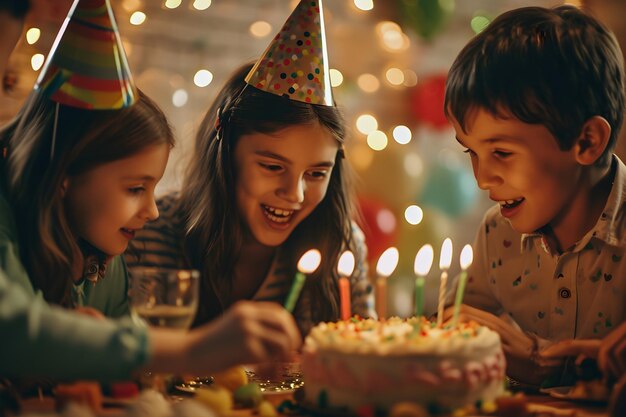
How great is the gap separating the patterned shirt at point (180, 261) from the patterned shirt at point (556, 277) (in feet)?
1.24

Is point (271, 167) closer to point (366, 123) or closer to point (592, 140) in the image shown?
point (592, 140)

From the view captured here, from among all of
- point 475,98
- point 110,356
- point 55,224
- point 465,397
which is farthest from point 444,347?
point 55,224

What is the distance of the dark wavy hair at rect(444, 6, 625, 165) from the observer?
1.72m

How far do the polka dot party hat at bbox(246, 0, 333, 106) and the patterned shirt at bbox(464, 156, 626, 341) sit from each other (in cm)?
60

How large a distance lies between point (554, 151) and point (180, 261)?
1057 mm

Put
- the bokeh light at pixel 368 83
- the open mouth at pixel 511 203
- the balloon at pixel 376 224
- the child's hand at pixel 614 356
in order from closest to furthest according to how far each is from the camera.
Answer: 1. the child's hand at pixel 614 356
2. the open mouth at pixel 511 203
3. the balloon at pixel 376 224
4. the bokeh light at pixel 368 83

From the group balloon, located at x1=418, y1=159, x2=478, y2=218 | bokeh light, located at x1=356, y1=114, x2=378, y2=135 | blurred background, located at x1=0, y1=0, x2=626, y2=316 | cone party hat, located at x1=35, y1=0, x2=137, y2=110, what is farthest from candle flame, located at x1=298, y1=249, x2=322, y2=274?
bokeh light, located at x1=356, y1=114, x2=378, y2=135

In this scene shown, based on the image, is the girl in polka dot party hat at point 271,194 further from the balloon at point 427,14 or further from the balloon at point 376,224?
the balloon at point 427,14

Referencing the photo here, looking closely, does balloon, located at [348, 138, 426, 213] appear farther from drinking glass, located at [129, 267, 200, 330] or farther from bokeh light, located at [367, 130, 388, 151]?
drinking glass, located at [129, 267, 200, 330]

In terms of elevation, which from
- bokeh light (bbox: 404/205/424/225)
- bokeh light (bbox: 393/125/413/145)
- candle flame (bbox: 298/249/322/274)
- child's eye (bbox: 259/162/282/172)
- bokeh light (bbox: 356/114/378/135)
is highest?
bokeh light (bbox: 356/114/378/135)

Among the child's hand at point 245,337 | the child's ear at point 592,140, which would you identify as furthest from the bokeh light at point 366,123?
the child's hand at point 245,337

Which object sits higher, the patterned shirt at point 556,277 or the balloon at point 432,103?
the balloon at point 432,103

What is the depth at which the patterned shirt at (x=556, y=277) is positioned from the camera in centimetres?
174

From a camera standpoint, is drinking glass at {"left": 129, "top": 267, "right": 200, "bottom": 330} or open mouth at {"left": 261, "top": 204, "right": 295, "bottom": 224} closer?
drinking glass at {"left": 129, "top": 267, "right": 200, "bottom": 330}
